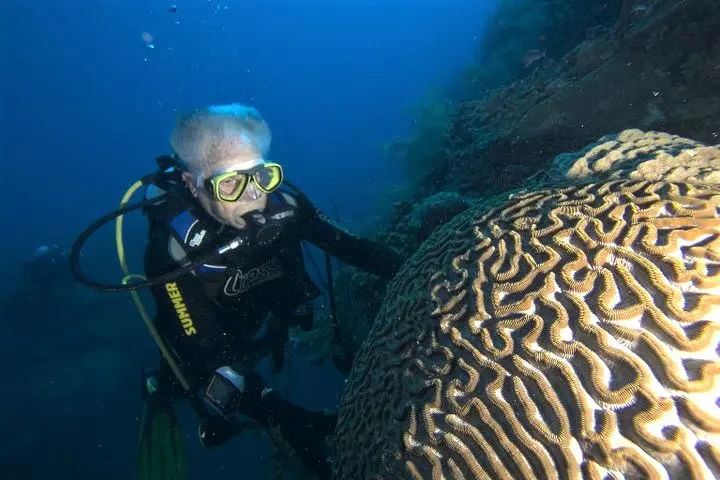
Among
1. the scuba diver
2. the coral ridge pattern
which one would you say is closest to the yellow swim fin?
the scuba diver

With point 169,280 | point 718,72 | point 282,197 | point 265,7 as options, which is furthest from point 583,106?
point 265,7

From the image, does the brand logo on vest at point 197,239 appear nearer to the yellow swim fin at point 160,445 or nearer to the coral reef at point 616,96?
the yellow swim fin at point 160,445

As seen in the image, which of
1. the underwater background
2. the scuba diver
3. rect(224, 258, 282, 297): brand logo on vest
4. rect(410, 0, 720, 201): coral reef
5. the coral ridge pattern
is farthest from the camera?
the underwater background

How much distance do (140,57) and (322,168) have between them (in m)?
79.2

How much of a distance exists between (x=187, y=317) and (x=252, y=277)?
765mm

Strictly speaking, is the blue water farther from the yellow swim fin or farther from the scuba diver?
the yellow swim fin

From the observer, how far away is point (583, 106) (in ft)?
16.3

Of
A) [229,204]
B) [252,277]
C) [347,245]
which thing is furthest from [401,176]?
[229,204]

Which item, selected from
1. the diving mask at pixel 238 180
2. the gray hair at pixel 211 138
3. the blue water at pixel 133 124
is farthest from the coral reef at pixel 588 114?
the blue water at pixel 133 124

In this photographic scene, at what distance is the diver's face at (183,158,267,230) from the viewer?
3492mm

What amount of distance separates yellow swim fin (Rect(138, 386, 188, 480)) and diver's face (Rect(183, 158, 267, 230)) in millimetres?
2171

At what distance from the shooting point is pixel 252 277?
12.8 ft

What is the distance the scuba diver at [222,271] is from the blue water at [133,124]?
27.1 inches

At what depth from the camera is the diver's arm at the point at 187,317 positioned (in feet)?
11.0
